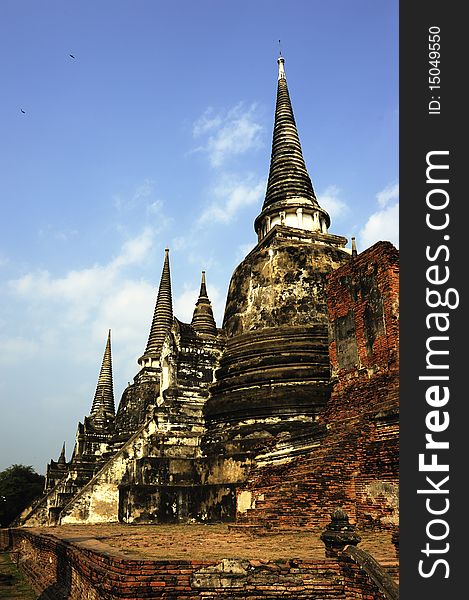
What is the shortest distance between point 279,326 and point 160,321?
20.5 m

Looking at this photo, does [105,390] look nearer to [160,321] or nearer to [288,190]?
[160,321]

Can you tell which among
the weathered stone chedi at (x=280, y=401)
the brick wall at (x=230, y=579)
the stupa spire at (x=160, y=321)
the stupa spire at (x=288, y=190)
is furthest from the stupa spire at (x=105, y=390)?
the brick wall at (x=230, y=579)

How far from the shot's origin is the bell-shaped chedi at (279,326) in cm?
1518

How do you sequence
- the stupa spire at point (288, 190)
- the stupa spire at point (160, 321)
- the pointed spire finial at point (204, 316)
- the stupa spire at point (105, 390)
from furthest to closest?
1. the stupa spire at point (105, 390)
2. the stupa spire at point (160, 321)
3. the pointed spire finial at point (204, 316)
4. the stupa spire at point (288, 190)

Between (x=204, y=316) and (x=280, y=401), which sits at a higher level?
(x=204, y=316)

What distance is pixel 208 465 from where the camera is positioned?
15336mm

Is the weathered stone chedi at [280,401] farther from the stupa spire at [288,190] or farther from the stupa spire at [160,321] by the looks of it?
the stupa spire at [160,321]

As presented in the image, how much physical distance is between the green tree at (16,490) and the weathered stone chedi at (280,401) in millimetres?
21900

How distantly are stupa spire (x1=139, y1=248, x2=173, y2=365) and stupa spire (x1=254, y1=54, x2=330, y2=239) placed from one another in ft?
52.2

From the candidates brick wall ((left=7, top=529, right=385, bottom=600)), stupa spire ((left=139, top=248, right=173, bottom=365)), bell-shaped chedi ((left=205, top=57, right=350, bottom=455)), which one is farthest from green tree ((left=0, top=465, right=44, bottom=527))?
brick wall ((left=7, top=529, right=385, bottom=600))

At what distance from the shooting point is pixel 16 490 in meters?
45.0

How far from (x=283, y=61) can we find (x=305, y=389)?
18.1 meters

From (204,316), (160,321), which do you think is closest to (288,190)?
(204,316)

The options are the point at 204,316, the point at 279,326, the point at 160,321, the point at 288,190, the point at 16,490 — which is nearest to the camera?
the point at 279,326
